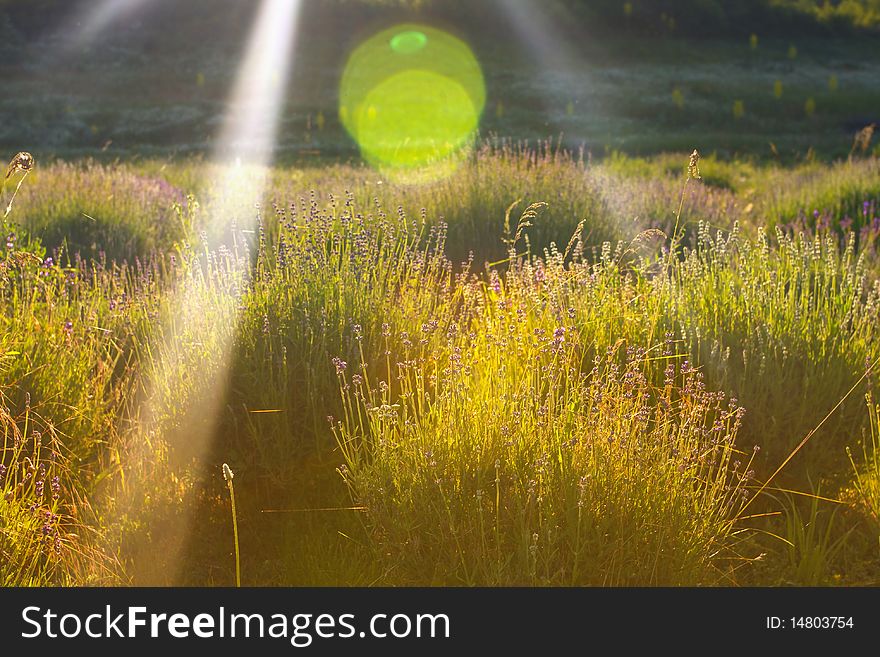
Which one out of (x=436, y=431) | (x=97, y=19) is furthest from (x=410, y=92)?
(x=436, y=431)

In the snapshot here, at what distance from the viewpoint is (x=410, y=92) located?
2997 cm

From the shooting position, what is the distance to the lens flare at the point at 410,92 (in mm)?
22984

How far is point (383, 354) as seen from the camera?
155 inches

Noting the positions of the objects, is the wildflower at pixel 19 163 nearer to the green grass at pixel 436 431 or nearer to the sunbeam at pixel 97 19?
the green grass at pixel 436 431

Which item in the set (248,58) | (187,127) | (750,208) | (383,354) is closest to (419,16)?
(248,58)

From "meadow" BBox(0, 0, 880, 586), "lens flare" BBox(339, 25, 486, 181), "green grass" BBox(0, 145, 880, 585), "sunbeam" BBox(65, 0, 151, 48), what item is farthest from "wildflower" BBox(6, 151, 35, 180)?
"sunbeam" BBox(65, 0, 151, 48)

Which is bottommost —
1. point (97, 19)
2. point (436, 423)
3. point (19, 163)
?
point (436, 423)

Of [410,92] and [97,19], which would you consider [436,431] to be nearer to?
[410,92]

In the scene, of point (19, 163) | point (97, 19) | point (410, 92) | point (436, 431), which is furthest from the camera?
point (97, 19)

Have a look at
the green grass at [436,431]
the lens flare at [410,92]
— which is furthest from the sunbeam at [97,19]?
the green grass at [436,431]

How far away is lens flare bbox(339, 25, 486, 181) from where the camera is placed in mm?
22984

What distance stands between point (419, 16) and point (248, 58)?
8.79 metres

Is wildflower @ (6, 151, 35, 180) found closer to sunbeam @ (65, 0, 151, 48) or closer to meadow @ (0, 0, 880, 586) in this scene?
meadow @ (0, 0, 880, 586)

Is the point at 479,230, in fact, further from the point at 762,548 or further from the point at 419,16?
the point at 419,16
